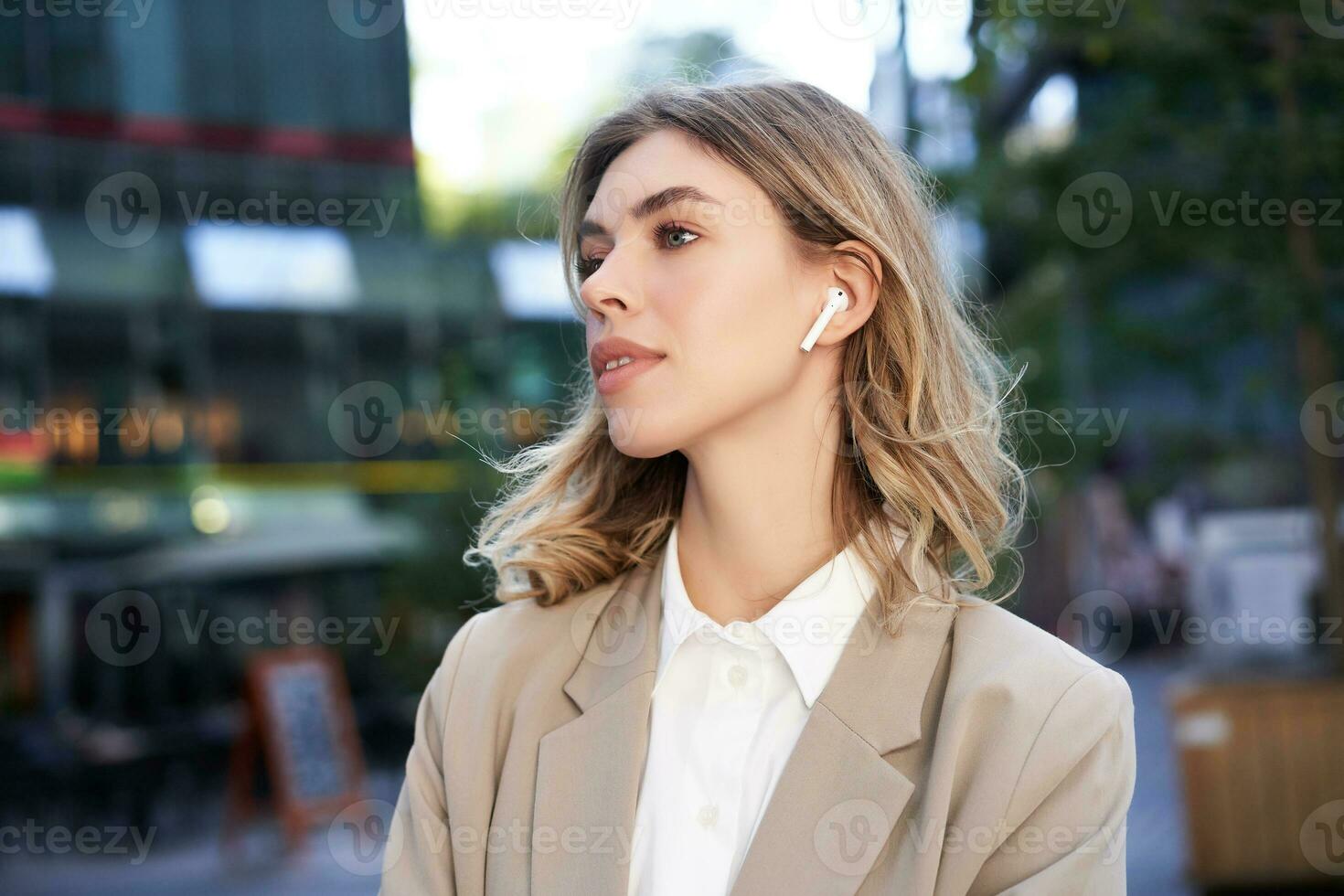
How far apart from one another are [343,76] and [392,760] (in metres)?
5.71

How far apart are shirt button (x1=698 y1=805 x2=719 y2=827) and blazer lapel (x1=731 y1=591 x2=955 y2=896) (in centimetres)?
9

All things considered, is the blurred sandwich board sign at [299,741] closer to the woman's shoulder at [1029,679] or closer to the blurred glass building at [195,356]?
the blurred glass building at [195,356]

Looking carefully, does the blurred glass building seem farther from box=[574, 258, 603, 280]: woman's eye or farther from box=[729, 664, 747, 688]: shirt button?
box=[729, 664, 747, 688]: shirt button

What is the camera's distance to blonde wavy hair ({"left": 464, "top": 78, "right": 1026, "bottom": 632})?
2074 mm

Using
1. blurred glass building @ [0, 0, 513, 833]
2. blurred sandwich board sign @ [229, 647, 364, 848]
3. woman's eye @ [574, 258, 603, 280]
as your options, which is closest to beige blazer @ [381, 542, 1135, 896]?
woman's eye @ [574, 258, 603, 280]

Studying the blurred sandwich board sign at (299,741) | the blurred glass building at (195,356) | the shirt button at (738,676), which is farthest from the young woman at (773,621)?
the blurred glass building at (195,356)

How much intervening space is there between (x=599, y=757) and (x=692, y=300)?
0.77 metres

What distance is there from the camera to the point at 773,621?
208cm

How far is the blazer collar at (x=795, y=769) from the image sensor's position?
187 cm

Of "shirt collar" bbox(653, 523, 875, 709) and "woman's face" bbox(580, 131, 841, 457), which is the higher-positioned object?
"woman's face" bbox(580, 131, 841, 457)

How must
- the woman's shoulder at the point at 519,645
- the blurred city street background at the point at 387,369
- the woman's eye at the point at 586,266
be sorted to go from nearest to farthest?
the woman's shoulder at the point at 519,645 < the woman's eye at the point at 586,266 < the blurred city street background at the point at 387,369

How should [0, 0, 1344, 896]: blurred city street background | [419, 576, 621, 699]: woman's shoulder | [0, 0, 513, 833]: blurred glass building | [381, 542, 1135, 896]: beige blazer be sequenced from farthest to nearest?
[0, 0, 513, 833]: blurred glass building, [0, 0, 1344, 896]: blurred city street background, [419, 576, 621, 699]: woman's shoulder, [381, 542, 1135, 896]: beige blazer

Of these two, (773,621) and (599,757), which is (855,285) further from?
(599,757)

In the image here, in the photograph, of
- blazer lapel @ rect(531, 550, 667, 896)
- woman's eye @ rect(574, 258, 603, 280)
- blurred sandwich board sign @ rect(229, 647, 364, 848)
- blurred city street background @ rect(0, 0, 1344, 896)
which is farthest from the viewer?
blurred sandwich board sign @ rect(229, 647, 364, 848)
